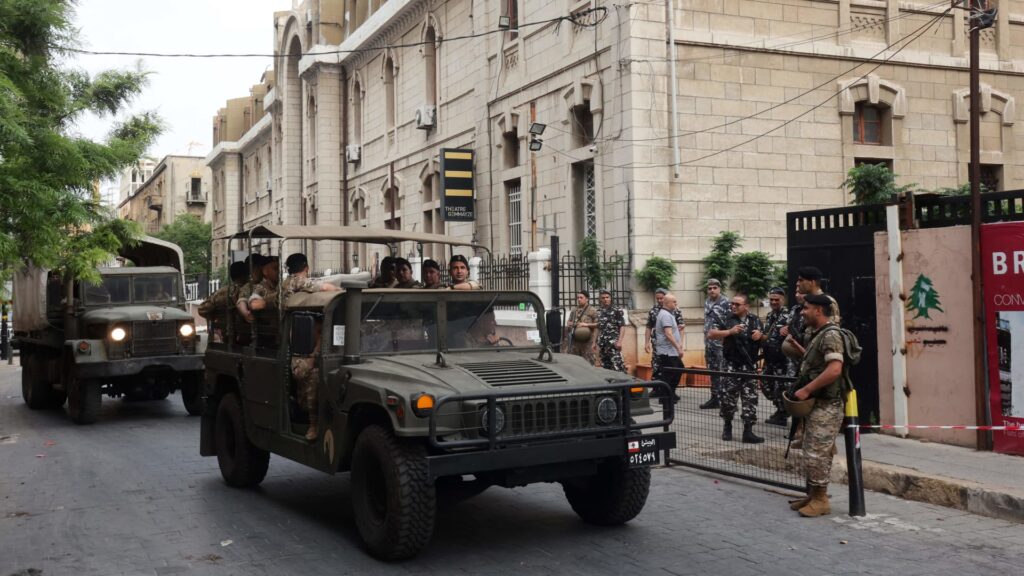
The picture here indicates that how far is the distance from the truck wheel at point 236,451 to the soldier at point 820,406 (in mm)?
4843

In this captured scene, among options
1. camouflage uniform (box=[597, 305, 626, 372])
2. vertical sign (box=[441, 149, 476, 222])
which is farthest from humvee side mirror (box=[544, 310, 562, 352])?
vertical sign (box=[441, 149, 476, 222])

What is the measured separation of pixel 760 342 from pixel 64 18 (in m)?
10.5

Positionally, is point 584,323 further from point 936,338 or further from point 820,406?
point 820,406

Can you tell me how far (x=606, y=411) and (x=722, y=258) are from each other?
1168cm

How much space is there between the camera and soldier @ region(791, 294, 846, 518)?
764cm

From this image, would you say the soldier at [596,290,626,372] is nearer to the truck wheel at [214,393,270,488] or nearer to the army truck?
the army truck

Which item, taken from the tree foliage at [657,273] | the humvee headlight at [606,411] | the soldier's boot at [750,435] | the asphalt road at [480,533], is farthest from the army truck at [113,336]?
the humvee headlight at [606,411]

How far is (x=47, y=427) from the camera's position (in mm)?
14523

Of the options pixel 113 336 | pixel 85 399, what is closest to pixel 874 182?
pixel 113 336

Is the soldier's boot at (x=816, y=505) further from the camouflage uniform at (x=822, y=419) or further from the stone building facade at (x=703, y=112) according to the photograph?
the stone building facade at (x=703, y=112)

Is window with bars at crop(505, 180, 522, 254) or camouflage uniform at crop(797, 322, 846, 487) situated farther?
window with bars at crop(505, 180, 522, 254)

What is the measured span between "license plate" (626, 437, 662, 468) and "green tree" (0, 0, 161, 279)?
6786mm

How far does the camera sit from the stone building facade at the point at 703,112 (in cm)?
1789

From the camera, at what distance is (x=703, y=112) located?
18234mm
